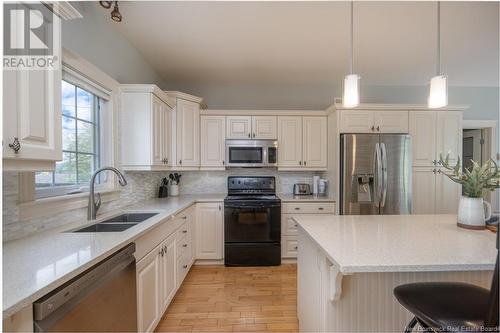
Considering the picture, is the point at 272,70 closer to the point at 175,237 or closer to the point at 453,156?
the point at 175,237

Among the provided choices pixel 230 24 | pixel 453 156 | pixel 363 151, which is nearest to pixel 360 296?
pixel 363 151

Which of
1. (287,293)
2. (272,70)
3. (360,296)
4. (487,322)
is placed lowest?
(287,293)

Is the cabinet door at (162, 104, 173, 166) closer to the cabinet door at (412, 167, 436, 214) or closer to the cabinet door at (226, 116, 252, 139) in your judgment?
the cabinet door at (226, 116, 252, 139)

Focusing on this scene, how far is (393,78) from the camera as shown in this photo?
364cm

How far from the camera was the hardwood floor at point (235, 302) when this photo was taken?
202cm

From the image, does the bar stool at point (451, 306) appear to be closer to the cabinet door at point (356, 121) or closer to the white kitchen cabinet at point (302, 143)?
the cabinet door at point (356, 121)

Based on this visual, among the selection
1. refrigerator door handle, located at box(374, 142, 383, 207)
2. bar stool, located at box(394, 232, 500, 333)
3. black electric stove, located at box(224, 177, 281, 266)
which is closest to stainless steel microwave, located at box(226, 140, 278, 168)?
black electric stove, located at box(224, 177, 281, 266)

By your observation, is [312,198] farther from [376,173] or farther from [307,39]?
[307,39]

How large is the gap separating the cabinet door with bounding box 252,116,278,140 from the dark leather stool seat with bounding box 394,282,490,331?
263 cm

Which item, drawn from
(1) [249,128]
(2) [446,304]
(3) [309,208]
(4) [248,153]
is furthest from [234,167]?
(2) [446,304]

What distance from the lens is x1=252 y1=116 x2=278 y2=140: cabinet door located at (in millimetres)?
3553

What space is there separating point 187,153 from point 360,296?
264 cm

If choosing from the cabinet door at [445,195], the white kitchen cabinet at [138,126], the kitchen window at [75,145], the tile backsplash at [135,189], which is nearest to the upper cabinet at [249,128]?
the tile backsplash at [135,189]

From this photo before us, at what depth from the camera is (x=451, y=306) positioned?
3.34 ft
